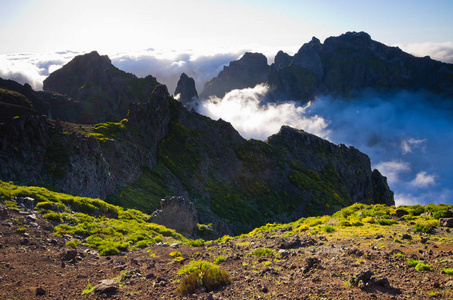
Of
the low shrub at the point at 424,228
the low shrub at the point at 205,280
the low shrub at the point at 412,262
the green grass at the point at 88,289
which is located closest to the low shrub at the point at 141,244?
the green grass at the point at 88,289

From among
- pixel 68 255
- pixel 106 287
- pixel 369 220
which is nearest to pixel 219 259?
pixel 106 287

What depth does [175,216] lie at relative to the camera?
4059 centimetres

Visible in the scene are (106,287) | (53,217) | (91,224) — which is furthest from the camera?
(91,224)

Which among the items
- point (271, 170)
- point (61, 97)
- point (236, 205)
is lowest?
point (61, 97)

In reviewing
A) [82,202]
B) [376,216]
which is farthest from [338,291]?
[82,202]

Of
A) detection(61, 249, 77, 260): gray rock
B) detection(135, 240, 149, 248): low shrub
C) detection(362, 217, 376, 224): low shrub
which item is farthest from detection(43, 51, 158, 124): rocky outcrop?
detection(362, 217, 376, 224): low shrub

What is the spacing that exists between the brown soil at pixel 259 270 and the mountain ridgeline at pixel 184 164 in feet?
75.8

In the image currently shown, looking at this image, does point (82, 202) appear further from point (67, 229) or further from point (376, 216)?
point (376, 216)

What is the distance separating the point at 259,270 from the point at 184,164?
66.9 m

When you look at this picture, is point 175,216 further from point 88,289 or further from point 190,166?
point 190,166

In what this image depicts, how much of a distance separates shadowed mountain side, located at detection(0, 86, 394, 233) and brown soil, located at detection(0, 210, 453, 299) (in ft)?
76.3

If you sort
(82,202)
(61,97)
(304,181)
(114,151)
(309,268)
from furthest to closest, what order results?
1. (61,97)
2. (304,181)
3. (114,151)
4. (82,202)
5. (309,268)

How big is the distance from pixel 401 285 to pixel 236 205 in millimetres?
66489

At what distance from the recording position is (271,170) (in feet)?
313
